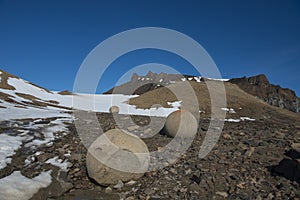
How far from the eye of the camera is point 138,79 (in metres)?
164

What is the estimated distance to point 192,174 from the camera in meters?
9.65

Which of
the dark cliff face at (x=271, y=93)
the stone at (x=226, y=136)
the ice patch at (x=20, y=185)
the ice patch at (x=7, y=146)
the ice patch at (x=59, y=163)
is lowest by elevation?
the ice patch at (x=20, y=185)

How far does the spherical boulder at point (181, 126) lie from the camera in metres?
14.0

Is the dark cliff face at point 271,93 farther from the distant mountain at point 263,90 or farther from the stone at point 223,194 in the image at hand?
the stone at point 223,194

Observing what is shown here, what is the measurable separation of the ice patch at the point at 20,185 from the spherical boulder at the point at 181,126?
7040mm

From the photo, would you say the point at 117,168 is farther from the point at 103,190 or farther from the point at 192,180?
the point at 192,180

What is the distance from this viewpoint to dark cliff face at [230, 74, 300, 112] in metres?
104

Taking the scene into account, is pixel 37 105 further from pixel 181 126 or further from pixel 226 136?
pixel 226 136

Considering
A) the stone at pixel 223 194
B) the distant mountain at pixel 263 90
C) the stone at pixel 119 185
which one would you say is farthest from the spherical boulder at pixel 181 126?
the distant mountain at pixel 263 90

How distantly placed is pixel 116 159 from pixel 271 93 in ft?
382

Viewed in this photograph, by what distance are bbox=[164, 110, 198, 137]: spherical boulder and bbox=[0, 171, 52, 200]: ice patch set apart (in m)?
7.04

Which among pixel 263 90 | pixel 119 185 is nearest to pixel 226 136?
pixel 119 185

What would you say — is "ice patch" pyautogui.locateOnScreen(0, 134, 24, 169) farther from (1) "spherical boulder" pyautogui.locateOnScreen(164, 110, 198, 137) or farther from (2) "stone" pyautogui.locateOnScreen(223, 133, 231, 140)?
(2) "stone" pyautogui.locateOnScreen(223, 133, 231, 140)

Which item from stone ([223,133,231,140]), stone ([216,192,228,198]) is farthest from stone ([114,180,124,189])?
stone ([223,133,231,140])
